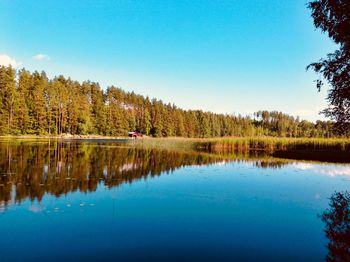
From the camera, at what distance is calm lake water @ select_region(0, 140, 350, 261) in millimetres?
5828

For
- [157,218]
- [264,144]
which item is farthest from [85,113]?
[157,218]

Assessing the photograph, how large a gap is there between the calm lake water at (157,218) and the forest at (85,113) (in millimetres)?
38518

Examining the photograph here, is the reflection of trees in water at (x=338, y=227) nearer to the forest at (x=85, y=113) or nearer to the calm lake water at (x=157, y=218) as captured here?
the calm lake water at (x=157, y=218)

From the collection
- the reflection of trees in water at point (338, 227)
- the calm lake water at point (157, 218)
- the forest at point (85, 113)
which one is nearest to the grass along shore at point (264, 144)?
the forest at point (85, 113)

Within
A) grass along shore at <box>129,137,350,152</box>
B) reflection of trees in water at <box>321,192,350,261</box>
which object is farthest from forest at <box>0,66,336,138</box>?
reflection of trees in water at <box>321,192,350,261</box>

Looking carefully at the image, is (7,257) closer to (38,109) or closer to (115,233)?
(115,233)

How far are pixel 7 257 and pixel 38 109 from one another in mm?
66926

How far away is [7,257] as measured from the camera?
5293 mm

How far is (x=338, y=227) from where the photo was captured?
7453mm

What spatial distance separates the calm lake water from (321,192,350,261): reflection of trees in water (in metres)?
0.18

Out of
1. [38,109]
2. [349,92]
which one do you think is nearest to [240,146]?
[349,92]

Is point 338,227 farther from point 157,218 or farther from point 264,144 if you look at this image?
point 264,144

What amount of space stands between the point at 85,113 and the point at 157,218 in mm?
76036

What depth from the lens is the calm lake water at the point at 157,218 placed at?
5828 millimetres
